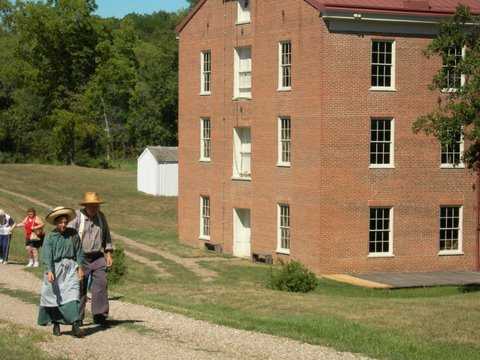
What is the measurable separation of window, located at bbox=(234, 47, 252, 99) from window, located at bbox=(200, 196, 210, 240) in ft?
17.5

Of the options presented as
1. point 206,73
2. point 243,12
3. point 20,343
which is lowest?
point 20,343

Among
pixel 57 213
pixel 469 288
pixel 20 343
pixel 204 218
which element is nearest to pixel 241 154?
pixel 204 218

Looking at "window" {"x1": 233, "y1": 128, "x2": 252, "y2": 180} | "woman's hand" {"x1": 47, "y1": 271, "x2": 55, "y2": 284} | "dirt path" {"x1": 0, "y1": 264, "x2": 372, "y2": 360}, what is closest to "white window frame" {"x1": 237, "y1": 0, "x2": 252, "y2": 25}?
"window" {"x1": 233, "y1": 128, "x2": 252, "y2": 180}

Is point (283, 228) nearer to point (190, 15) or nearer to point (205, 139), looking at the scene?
point (205, 139)

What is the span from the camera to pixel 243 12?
4200cm

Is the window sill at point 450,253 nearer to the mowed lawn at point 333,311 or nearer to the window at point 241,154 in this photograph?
the mowed lawn at point 333,311

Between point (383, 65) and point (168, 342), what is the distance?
947 inches

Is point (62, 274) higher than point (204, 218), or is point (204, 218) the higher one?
point (62, 274)

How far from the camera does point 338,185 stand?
37438 mm

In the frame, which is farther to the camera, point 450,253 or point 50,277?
point 450,253

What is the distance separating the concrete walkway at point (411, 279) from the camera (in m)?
35.0

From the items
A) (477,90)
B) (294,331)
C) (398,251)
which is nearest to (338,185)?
(398,251)

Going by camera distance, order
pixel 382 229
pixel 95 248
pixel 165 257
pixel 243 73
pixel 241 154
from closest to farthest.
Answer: pixel 95 248, pixel 382 229, pixel 165 257, pixel 243 73, pixel 241 154

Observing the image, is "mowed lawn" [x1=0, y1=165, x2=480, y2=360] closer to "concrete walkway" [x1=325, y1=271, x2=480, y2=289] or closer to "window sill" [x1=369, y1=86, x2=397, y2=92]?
"concrete walkway" [x1=325, y1=271, x2=480, y2=289]
